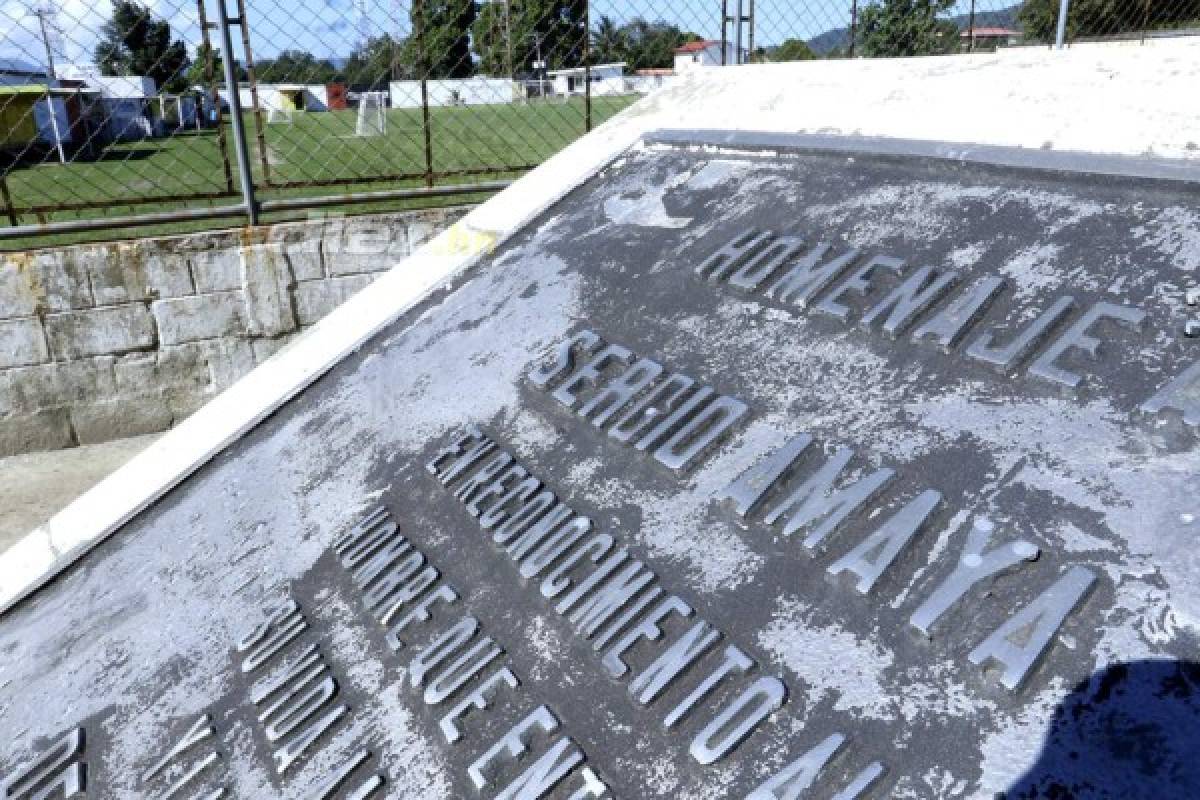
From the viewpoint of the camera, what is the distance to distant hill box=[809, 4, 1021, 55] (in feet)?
18.6

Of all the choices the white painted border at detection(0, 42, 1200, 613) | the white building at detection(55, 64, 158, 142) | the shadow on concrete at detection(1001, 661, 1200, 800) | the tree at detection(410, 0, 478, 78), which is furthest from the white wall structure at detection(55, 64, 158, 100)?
the shadow on concrete at detection(1001, 661, 1200, 800)

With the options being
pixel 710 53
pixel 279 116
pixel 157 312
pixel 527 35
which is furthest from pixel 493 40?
pixel 157 312

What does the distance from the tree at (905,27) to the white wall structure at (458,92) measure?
9.25 feet

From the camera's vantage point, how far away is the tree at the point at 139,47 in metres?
4.86

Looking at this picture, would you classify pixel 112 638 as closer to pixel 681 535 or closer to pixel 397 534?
pixel 397 534

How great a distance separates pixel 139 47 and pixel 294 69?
1.26m

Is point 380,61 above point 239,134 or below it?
above

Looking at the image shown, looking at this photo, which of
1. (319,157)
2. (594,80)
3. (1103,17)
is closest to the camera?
(594,80)

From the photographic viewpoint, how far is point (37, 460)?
392cm

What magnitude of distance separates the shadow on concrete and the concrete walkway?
11.7ft

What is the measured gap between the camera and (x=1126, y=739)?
2.46ft

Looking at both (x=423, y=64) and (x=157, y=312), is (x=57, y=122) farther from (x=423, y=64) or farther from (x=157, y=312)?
(x=423, y=64)

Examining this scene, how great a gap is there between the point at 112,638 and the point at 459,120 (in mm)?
5810

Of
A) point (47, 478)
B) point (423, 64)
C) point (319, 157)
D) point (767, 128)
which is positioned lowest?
point (47, 478)
